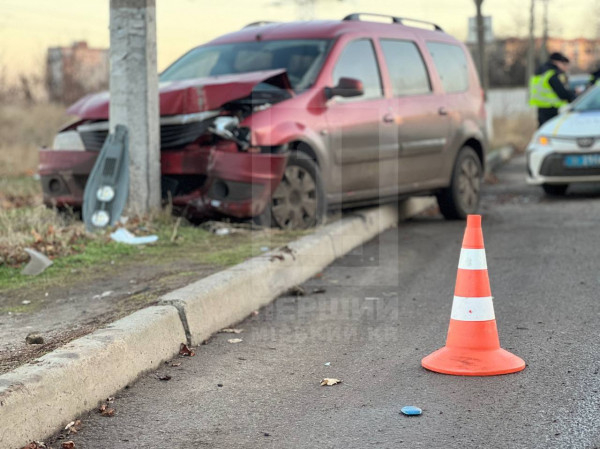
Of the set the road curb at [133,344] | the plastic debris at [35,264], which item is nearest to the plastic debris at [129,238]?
the plastic debris at [35,264]

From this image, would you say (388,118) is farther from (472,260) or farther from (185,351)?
(185,351)

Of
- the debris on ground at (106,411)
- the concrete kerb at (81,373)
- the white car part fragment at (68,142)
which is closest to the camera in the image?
the concrete kerb at (81,373)

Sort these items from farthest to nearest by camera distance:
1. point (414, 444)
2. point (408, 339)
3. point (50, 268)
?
point (50, 268) → point (408, 339) → point (414, 444)

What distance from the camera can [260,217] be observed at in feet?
25.9

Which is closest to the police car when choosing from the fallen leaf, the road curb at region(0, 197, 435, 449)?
the road curb at region(0, 197, 435, 449)

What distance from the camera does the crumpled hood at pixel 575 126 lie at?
39.1 feet

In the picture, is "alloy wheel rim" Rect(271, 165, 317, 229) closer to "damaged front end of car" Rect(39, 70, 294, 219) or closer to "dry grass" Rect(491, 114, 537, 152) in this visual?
"damaged front end of car" Rect(39, 70, 294, 219)

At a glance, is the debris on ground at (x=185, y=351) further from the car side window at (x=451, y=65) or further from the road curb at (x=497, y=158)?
the road curb at (x=497, y=158)

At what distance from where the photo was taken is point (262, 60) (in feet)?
28.2

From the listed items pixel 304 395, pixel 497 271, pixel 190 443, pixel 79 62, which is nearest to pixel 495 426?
pixel 304 395

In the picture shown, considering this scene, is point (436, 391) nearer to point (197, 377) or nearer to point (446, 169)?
point (197, 377)

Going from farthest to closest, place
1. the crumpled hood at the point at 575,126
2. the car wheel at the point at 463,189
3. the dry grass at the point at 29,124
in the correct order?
the dry grass at the point at 29,124
the crumpled hood at the point at 575,126
the car wheel at the point at 463,189

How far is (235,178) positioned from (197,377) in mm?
3359

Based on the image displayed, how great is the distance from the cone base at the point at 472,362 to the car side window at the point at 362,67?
434cm
